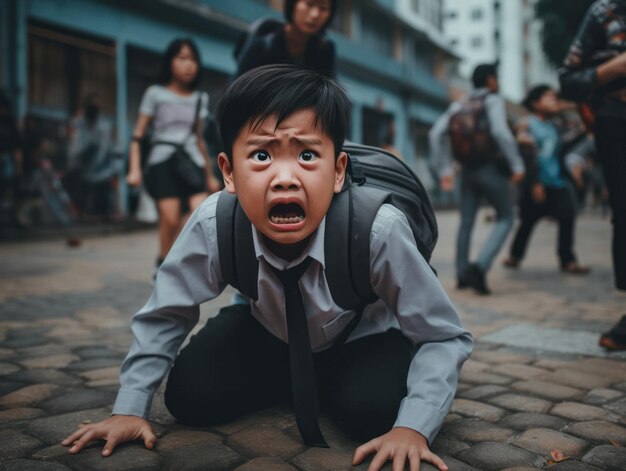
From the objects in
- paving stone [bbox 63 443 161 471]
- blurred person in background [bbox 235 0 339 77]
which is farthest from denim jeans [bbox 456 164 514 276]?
paving stone [bbox 63 443 161 471]

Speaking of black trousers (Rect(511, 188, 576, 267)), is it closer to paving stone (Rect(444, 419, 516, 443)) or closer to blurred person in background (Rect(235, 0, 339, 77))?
blurred person in background (Rect(235, 0, 339, 77))

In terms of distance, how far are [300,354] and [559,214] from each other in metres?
5.12

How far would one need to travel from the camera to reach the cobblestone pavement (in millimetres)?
1896

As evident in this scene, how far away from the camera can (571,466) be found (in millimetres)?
1840

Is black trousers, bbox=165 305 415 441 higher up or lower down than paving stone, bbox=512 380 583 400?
higher up

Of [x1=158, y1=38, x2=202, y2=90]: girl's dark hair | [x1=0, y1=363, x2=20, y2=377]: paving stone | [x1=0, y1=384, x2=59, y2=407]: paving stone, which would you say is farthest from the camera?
[x1=158, y1=38, x2=202, y2=90]: girl's dark hair

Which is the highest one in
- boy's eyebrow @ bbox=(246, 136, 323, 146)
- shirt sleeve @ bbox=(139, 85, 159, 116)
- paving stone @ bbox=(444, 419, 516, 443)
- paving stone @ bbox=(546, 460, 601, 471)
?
shirt sleeve @ bbox=(139, 85, 159, 116)

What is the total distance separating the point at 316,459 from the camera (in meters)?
1.90

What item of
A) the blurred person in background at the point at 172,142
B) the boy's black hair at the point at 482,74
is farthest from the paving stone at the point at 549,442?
the boy's black hair at the point at 482,74

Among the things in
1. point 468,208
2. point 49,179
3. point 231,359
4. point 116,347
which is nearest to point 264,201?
point 231,359

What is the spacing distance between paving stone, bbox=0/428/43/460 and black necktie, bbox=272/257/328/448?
2.67 ft

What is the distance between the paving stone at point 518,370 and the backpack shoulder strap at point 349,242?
1.22 meters

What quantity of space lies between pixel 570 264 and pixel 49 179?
8.66m

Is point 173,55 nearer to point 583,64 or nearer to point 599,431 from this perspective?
point 583,64
